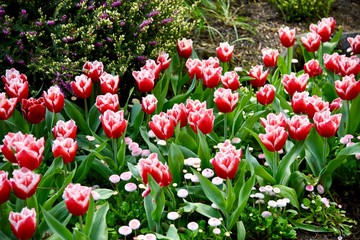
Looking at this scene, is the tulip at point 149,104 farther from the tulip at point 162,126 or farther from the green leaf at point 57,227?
the green leaf at point 57,227

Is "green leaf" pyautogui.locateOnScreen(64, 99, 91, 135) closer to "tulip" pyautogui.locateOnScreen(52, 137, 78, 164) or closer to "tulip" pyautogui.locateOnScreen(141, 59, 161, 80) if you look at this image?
"tulip" pyautogui.locateOnScreen(141, 59, 161, 80)

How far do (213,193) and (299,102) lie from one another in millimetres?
811

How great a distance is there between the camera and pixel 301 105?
3467mm

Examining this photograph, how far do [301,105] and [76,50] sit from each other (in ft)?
4.52

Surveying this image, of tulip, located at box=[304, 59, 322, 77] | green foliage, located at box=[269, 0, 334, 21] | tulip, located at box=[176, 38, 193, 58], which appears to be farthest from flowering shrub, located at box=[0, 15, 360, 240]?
green foliage, located at box=[269, 0, 334, 21]

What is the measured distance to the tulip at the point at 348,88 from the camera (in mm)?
3475

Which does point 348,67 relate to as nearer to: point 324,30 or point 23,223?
point 324,30

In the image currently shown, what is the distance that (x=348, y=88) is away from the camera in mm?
3480

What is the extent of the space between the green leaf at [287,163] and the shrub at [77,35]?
1198mm

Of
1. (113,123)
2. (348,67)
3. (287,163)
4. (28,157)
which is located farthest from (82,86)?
(348,67)

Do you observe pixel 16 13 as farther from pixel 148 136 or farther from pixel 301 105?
pixel 301 105

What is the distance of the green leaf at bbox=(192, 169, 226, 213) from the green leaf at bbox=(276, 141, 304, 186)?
434 mm

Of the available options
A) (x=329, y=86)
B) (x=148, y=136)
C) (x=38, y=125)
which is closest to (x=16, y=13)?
(x=38, y=125)

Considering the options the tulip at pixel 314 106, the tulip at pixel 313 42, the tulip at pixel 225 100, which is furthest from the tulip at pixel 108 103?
the tulip at pixel 313 42
